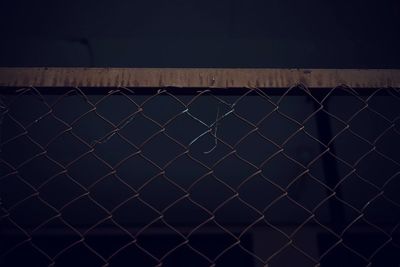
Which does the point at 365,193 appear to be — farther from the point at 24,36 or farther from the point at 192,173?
the point at 24,36

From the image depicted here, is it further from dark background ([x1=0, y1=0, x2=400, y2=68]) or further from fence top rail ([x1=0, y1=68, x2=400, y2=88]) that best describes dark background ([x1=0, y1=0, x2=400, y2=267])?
fence top rail ([x1=0, y1=68, x2=400, y2=88])

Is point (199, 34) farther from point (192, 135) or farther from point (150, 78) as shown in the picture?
point (150, 78)

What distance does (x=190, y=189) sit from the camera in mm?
1502

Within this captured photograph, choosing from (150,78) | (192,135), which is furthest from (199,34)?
(150,78)

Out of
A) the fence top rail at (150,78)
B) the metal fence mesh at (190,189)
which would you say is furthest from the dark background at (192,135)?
the fence top rail at (150,78)

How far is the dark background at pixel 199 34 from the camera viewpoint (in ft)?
5.75

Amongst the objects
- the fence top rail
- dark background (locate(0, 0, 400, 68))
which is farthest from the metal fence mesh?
the fence top rail

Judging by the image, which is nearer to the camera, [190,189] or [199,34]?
[190,189]

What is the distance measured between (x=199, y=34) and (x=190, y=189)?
650 millimetres

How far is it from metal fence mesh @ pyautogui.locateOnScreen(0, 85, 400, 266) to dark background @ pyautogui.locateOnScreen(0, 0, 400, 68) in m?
0.17

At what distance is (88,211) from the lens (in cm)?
160

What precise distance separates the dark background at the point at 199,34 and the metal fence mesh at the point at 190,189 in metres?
0.17

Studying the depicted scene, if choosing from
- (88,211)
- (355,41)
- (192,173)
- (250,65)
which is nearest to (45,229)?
(88,211)

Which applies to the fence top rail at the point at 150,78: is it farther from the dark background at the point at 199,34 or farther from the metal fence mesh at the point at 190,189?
the dark background at the point at 199,34
